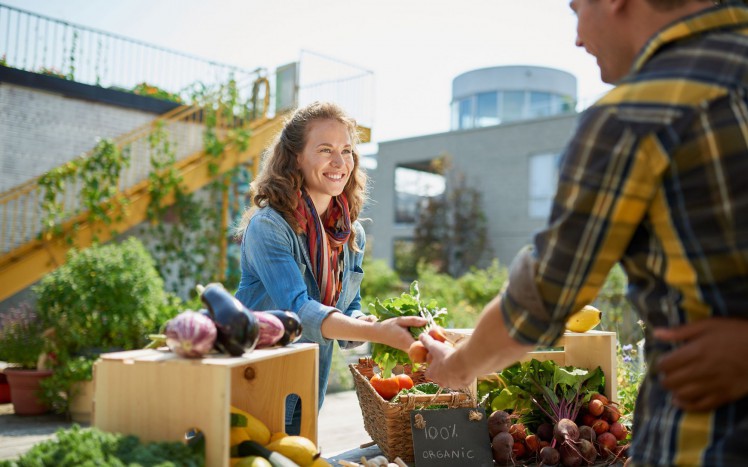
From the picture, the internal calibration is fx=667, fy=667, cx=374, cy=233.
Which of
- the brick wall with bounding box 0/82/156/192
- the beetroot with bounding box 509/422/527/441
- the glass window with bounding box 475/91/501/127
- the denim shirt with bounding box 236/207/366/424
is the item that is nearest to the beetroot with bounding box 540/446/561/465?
the beetroot with bounding box 509/422/527/441

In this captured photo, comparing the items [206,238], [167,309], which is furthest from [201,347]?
[206,238]

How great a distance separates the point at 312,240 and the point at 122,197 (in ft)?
27.6

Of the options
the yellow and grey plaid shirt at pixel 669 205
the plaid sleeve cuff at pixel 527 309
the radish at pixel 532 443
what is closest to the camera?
the yellow and grey plaid shirt at pixel 669 205

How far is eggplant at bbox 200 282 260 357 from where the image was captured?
5.49 ft

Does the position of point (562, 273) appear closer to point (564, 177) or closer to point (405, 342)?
point (564, 177)

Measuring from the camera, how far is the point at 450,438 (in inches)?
90.9

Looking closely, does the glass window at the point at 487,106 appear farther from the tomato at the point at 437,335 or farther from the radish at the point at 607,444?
the tomato at the point at 437,335

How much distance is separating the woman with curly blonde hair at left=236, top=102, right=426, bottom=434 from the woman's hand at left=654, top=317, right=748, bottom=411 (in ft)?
4.03

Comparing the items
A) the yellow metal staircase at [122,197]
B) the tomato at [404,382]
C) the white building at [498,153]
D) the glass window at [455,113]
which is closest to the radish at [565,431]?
the tomato at [404,382]

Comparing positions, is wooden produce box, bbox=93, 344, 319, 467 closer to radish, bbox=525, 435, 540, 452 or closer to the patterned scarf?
the patterned scarf

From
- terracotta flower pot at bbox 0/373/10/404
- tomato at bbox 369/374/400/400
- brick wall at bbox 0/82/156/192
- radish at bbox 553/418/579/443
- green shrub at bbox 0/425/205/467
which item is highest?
brick wall at bbox 0/82/156/192

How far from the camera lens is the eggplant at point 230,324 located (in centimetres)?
167

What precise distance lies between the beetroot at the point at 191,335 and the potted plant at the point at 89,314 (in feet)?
18.5

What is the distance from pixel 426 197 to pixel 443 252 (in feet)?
6.78
